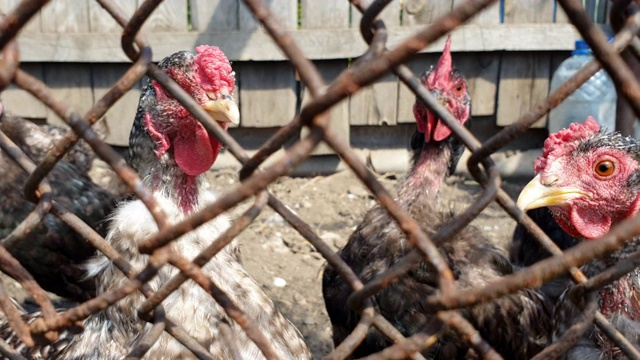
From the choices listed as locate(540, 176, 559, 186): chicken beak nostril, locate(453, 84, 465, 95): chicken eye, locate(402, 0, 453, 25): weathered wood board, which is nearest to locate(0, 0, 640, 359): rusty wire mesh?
locate(540, 176, 559, 186): chicken beak nostril

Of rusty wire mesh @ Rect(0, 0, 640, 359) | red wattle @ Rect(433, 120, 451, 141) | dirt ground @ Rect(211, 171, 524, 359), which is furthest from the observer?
dirt ground @ Rect(211, 171, 524, 359)

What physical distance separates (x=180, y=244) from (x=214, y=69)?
0.67 metres

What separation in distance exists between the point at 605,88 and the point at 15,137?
457 centimetres

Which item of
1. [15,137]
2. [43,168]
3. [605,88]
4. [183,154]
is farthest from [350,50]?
[43,168]

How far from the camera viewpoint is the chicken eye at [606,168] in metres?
2.12

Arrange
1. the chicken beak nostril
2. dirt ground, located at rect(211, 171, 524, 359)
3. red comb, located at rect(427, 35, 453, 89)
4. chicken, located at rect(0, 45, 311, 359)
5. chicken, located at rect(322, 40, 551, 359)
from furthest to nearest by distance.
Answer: dirt ground, located at rect(211, 171, 524, 359), red comb, located at rect(427, 35, 453, 89), chicken, located at rect(322, 40, 551, 359), the chicken beak nostril, chicken, located at rect(0, 45, 311, 359)

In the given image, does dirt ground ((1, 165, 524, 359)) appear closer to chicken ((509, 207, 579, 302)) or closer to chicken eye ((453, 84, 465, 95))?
chicken ((509, 207, 579, 302))

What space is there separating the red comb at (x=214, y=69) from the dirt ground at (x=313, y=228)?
1638 mm

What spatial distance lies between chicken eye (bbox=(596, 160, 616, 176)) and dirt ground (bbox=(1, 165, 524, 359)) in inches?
51.3

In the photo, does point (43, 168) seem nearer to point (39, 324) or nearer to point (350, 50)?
point (39, 324)

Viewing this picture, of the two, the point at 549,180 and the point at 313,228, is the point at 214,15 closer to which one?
the point at 313,228

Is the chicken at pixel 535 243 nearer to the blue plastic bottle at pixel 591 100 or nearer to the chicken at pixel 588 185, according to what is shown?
the chicken at pixel 588 185

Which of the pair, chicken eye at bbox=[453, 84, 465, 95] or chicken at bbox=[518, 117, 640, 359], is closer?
chicken at bbox=[518, 117, 640, 359]

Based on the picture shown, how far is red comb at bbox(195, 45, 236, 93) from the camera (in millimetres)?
2229
